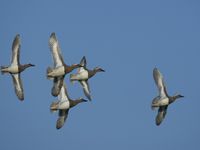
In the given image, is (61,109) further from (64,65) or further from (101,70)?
(101,70)

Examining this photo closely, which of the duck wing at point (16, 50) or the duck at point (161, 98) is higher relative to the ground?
the duck wing at point (16, 50)

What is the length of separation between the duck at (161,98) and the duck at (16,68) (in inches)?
611

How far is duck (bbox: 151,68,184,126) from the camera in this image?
10381cm

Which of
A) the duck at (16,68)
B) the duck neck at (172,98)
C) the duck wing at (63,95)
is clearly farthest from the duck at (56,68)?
the duck neck at (172,98)

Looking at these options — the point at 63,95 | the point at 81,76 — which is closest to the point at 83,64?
the point at 81,76

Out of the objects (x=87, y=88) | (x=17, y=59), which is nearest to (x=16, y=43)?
(x=17, y=59)

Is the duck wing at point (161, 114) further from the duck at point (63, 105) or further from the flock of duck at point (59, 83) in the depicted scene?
the duck at point (63, 105)

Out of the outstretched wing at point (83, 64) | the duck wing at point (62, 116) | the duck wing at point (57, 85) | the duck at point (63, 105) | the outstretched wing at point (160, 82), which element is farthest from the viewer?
the outstretched wing at point (83, 64)

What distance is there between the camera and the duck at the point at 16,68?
10307 centimetres

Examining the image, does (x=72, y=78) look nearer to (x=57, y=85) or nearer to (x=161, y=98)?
(x=57, y=85)

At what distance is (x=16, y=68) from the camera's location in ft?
340

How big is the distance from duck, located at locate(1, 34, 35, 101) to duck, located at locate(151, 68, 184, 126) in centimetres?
1552

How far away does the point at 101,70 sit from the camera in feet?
372

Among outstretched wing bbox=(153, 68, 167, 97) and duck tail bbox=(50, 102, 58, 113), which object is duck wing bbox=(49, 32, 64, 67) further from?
outstretched wing bbox=(153, 68, 167, 97)
